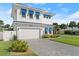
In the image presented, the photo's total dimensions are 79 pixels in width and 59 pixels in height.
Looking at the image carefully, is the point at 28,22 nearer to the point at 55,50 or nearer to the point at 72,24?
the point at 72,24

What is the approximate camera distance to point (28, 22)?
2050cm

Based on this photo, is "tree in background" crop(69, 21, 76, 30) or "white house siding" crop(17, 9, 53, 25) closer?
"white house siding" crop(17, 9, 53, 25)

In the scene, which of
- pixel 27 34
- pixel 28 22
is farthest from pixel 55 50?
pixel 28 22

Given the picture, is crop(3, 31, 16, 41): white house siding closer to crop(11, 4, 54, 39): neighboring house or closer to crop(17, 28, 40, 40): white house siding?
crop(11, 4, 54, 39): neighboring house

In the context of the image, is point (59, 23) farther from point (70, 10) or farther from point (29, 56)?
point (29, 56)

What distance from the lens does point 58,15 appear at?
19.5 meters

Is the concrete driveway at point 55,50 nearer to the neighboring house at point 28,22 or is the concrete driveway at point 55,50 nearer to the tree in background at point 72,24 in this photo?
the neighboring house at point 28,22

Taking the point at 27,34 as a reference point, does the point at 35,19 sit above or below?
above

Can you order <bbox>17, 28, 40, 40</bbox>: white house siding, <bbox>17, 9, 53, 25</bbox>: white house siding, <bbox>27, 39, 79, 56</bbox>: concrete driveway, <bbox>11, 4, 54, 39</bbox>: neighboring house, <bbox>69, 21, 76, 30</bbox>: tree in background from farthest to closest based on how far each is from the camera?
<bbox>69, 21, 76, 30</bbox>: tree in background
<bbox>17, 9, 53, 25</bbox>: white house siding
<bbox>11, 4, 54, 39</bbox>: neighboring house
<bbox>17, 28, 40, 40</bbox>: white house siding
<bbox>27, 39, 79, 56</bbox>: concrete driveway

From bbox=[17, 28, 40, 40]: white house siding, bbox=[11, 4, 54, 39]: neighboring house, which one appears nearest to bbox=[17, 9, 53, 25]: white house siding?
bbox=[11, 4, 54, 39]: neighboring house

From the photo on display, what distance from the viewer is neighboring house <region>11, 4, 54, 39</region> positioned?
18516 millimetres

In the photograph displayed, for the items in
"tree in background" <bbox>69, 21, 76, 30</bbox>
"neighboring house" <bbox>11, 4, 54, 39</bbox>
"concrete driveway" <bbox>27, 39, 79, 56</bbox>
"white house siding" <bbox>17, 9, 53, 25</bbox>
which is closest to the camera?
"concrete driveway" <bbox>27, 39, 79, 56</bbox>

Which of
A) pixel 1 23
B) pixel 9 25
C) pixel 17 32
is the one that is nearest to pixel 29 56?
pixel 17 32

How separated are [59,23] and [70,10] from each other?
2036mm
